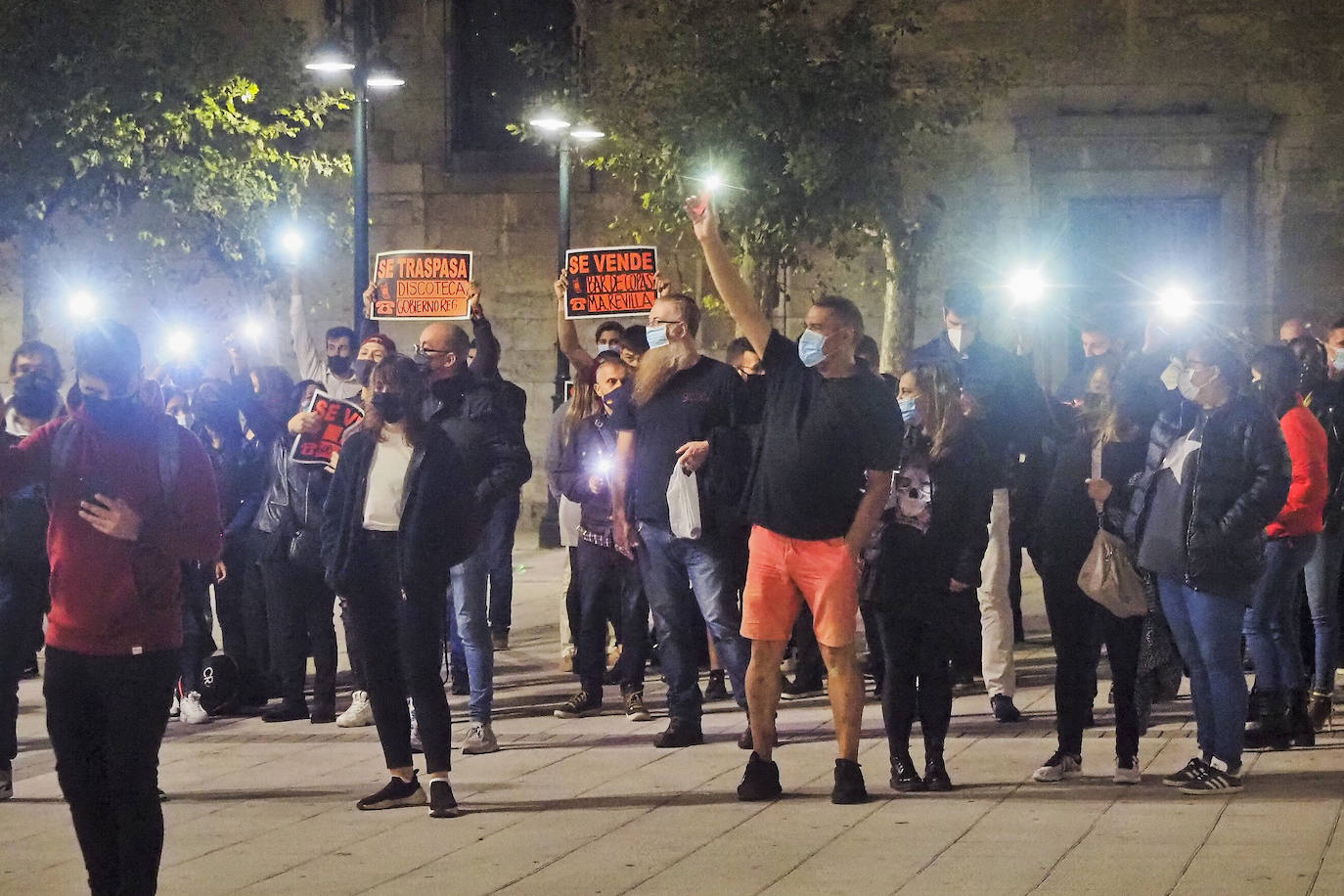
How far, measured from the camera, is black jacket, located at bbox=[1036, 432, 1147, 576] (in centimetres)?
848

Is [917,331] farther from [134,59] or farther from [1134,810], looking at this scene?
[1134,810]

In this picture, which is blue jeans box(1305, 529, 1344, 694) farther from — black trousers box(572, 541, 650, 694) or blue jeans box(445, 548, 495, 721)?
blue jeans box(445, 548, 495, 721)

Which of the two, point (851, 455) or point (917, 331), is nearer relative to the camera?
point (851, 455)

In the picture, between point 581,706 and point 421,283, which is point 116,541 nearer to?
point 581,706

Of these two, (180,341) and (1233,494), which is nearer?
(1233,494)

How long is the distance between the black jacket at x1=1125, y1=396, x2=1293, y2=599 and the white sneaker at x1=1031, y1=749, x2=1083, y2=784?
0.91m

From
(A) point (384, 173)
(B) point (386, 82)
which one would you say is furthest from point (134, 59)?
(A) point (384, 173)

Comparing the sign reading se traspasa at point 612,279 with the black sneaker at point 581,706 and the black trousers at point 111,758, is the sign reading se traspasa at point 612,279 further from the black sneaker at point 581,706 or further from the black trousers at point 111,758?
the black trousers at point 111,758

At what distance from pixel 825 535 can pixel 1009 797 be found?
48.8 inches

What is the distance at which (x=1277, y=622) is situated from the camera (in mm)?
9430

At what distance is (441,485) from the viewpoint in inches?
315

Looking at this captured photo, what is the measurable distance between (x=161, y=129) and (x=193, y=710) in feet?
32.1

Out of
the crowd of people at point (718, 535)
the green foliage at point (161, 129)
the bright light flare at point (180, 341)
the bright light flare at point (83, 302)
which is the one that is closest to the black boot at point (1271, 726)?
the crowd of people at point (718, 535)

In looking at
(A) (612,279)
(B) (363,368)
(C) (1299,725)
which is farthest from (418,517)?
(A) (612,279)
